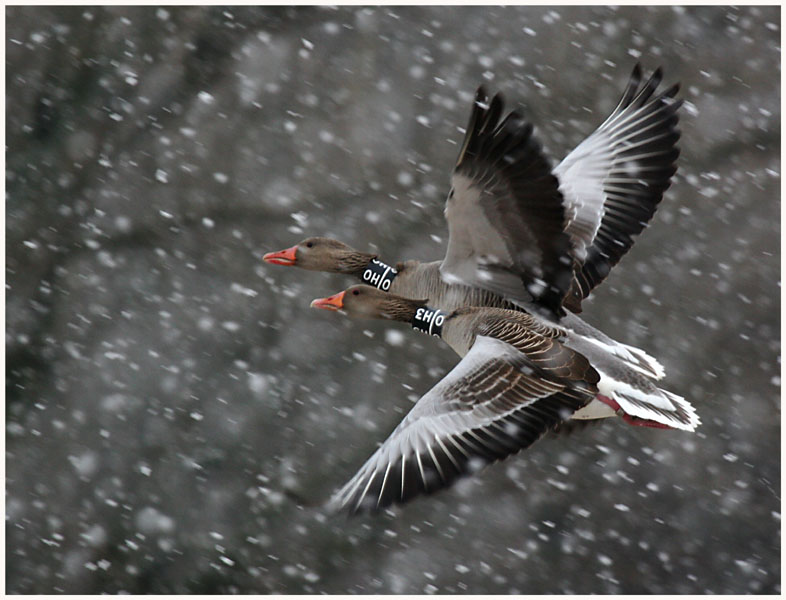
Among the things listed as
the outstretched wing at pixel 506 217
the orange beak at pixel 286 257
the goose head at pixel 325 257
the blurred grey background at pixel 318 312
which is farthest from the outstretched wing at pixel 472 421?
the blurred grey background at pixel 318 312

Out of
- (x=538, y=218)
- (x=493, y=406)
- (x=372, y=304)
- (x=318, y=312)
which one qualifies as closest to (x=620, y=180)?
(x=538, y=218)

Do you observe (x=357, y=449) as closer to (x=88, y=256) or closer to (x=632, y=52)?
(x=88, y=256)

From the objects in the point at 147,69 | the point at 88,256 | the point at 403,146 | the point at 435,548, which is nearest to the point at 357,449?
the point at 435,548

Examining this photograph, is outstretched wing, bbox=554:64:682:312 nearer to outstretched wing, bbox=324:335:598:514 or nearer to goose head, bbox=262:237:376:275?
outstretched wing, bbox=324:335:598:514

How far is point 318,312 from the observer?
13.9ft

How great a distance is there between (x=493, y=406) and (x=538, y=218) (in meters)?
0.41

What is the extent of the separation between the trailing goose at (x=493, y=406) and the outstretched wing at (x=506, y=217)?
0.10 metres

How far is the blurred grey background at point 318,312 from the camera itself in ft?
13.5

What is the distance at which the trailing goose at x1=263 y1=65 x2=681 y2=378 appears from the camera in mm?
1987

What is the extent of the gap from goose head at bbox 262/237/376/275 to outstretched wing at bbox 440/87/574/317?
1.30 ft

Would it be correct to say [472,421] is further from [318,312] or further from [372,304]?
[318,312]

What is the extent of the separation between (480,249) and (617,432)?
88.2 inches

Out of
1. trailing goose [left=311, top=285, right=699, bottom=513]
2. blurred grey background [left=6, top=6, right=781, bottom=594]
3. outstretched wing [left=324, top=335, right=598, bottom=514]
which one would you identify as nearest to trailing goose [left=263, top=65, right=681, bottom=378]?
trailing goose [left=311, top=285, right=699, bottom=513]

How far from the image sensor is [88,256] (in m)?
4.65
